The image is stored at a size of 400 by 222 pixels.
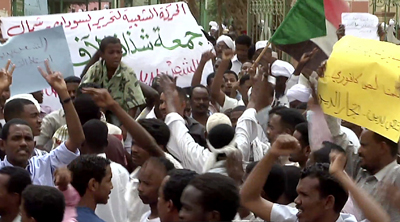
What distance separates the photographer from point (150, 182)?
5387 millimetres

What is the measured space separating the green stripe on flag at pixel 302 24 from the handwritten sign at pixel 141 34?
2.12 meters

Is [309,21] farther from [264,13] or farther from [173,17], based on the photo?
[264,13]

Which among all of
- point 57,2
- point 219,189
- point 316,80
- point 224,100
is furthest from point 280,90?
point 219,189

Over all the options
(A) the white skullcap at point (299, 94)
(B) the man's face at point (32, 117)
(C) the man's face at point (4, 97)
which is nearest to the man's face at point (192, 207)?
(B) the man's face at point (32, 117)

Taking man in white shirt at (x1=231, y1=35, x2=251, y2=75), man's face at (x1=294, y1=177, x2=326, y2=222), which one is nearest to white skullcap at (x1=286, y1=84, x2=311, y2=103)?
man in white shirt at (x1=231, y1=35, x2=251, y2=75)

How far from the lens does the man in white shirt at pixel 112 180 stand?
5.98 m

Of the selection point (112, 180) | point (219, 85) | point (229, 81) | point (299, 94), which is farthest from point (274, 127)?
point (229, 81)

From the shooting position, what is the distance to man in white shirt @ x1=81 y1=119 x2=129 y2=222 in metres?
5.98

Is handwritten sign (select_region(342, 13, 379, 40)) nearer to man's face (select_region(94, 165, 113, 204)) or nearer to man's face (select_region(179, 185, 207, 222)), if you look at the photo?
man's face (select_region(94, 165, 113, 204))

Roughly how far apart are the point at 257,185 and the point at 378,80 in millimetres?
1632

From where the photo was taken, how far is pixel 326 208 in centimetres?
486

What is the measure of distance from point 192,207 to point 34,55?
15.7 feet

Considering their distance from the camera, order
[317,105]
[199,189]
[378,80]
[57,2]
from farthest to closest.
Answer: [57,2]
[317,105]
[378,80]
[199,189]

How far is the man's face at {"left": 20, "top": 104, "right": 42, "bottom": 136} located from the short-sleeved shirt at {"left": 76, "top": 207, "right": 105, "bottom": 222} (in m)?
1.85
